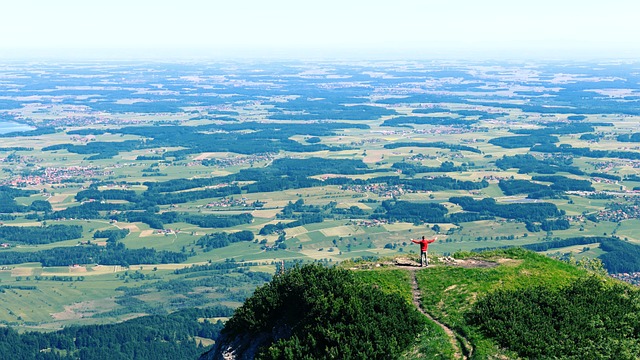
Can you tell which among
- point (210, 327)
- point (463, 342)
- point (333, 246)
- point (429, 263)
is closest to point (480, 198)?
point (333, 246)

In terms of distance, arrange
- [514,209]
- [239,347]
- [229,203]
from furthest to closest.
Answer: [229,203]
[514,209]
[239,347]

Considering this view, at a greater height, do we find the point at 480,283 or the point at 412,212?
the point at 480,283

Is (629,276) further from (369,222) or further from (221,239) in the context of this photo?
(221,239)

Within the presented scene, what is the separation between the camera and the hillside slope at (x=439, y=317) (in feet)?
120

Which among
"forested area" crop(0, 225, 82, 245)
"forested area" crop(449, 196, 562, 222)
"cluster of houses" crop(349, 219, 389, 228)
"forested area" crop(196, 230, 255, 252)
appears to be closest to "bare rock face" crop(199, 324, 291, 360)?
"forested area" crop(196, 230, 255, 252)

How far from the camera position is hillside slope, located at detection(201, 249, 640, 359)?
36.6m

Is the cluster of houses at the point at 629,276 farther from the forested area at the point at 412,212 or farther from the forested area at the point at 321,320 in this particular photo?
the forested area at the point at 321,320

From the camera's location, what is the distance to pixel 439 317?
41.1 metres

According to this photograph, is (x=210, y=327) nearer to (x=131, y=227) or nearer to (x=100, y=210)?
(x=131, y=227)

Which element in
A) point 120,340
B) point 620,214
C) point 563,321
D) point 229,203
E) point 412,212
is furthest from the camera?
point 229,203

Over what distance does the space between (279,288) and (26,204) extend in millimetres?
161712

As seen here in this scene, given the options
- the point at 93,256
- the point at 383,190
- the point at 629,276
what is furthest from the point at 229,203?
the point at 629,276

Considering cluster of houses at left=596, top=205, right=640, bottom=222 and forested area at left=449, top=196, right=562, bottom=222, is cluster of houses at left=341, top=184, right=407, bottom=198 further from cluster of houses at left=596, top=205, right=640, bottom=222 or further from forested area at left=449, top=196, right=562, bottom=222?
cluster of houses at left=596, top=205, right=640, bottom=222

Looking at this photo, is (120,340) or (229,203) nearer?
(120,340)
